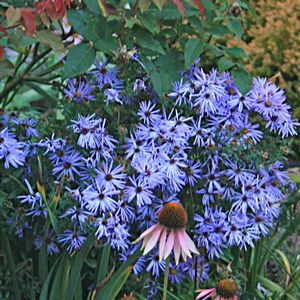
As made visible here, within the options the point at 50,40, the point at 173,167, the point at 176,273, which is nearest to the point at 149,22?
the point at 50,40

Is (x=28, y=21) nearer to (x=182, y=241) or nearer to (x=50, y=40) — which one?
(x=50, y=40)

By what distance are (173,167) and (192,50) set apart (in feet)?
1.24

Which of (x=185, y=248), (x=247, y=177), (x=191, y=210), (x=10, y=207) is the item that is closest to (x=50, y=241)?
(x=10, y=207)

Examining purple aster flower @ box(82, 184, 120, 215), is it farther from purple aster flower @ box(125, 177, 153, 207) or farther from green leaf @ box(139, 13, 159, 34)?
green leaf @ box(139, 13, 159, 34)

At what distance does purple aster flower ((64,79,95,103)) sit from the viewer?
262 cm

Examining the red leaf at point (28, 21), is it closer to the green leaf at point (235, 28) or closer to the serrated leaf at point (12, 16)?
the serrated leaf at point (12, 16)

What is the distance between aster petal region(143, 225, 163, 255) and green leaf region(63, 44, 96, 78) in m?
0.74

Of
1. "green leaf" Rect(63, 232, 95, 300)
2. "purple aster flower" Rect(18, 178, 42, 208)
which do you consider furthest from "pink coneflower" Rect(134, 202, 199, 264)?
"purple aster flower" Rect(18, 178, 42, 208)

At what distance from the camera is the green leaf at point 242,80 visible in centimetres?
255

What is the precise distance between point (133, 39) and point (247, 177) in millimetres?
586

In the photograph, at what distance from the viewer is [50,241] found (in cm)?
253

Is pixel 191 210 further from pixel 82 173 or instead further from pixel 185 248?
pixel 185 248

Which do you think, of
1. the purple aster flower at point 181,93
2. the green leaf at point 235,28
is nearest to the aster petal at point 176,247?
the purple aster flower at point 181,93

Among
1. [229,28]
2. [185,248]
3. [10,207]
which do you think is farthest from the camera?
[229,28]
